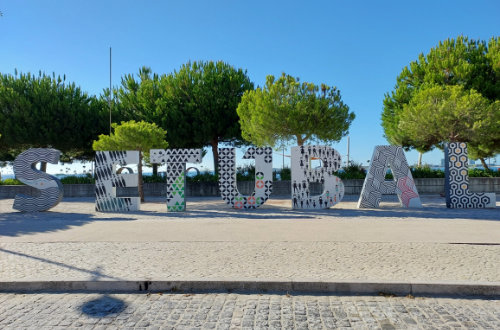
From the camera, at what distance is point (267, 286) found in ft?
15.3

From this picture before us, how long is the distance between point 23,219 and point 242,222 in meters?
7.16

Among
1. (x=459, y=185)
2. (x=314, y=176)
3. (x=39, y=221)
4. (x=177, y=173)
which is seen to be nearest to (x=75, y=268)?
(x=39, y=221)

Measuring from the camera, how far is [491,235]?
7766mm

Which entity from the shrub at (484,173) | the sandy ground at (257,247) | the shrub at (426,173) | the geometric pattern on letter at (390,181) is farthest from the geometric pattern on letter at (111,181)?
the shrub at (484,173)

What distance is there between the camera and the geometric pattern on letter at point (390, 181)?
13.2 m

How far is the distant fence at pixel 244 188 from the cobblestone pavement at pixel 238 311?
15808 mm

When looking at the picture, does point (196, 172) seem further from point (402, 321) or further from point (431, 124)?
point (402, 321)

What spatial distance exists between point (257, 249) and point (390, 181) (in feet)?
28.1

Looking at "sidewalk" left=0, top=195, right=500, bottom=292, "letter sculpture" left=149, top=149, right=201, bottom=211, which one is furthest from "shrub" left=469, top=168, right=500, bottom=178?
"letter sculpture" left=149, top=149, right=201, bottom=211

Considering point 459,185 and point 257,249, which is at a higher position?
point 459,185

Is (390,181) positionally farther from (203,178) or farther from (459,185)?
(203,178)

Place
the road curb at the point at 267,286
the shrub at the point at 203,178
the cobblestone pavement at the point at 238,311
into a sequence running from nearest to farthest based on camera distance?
1. the cobblestone pavement at the point at 238,311
2. the road curb at the point at 267,286
3. the shrub at the point at 203,178

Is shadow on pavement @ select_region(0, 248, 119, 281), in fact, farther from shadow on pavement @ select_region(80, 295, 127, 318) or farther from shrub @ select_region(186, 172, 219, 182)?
shrub @ select_region(186, 172, 219, 182)

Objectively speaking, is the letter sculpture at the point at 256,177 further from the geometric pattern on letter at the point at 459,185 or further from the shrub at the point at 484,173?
the shrub at the point at 484,173
